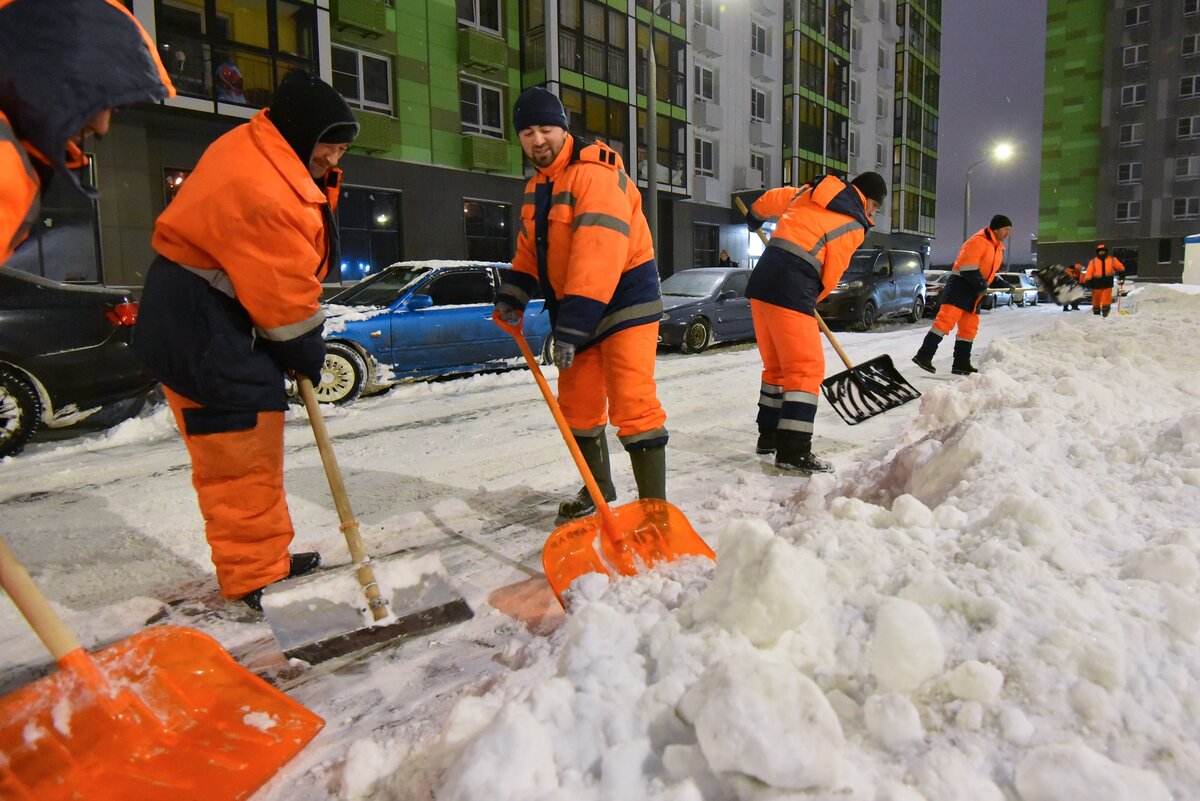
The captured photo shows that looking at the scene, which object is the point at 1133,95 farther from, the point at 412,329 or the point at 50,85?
the point at 50,85

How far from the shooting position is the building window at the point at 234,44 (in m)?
13.5

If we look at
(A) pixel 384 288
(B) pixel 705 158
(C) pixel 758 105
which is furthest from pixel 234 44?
(C) pixel 758 105

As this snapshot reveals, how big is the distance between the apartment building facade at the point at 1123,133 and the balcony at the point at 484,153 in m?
43.1

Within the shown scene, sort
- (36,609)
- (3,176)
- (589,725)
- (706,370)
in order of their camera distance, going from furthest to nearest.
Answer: (706,370)
(36,609)
(589,725)
(3,176)

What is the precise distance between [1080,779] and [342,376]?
268 inches

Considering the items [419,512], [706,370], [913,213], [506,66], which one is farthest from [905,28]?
[419,512]

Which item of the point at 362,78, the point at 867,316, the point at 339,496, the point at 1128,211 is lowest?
the point at 339,496

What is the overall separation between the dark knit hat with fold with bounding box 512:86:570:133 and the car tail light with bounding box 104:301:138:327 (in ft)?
13.5

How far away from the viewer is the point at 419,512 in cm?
369

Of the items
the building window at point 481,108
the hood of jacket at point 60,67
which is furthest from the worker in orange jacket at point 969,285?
the building window at point 481,108

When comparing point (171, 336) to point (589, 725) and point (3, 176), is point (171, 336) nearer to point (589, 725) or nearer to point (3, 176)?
point (3, 176)

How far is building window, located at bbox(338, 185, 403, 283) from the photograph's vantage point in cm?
1661

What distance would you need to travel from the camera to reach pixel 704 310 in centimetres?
1102

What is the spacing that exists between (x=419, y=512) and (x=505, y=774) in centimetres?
250
